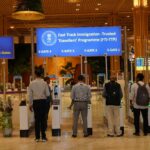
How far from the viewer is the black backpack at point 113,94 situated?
9.29 m

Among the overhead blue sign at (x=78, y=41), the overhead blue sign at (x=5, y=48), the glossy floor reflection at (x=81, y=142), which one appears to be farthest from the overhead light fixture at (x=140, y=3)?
the glossy floor reflection at (x=81, y=142)

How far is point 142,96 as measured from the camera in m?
9.38

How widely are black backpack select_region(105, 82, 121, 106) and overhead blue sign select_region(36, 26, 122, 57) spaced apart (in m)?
2.58

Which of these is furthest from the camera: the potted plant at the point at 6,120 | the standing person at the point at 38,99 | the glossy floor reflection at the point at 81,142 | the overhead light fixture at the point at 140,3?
the overhead light fixture at the point at 140,3

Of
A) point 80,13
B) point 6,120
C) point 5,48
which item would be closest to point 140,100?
point 6,120

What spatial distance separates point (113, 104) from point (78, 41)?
305 centimetres

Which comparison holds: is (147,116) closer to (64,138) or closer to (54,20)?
(64,138)

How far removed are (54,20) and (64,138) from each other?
25.4 metres

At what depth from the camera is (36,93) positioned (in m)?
8.65

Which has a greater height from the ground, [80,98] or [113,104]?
[80,98]

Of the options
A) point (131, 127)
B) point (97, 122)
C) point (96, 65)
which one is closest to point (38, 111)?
point (131, 127)

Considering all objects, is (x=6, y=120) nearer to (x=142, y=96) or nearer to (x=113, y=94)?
(x=113, y=94)

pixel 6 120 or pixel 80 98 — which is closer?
pixel 80 98

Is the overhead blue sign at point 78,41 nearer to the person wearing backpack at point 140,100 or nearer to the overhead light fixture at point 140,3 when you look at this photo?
the person wearing backpack at point 140,100
